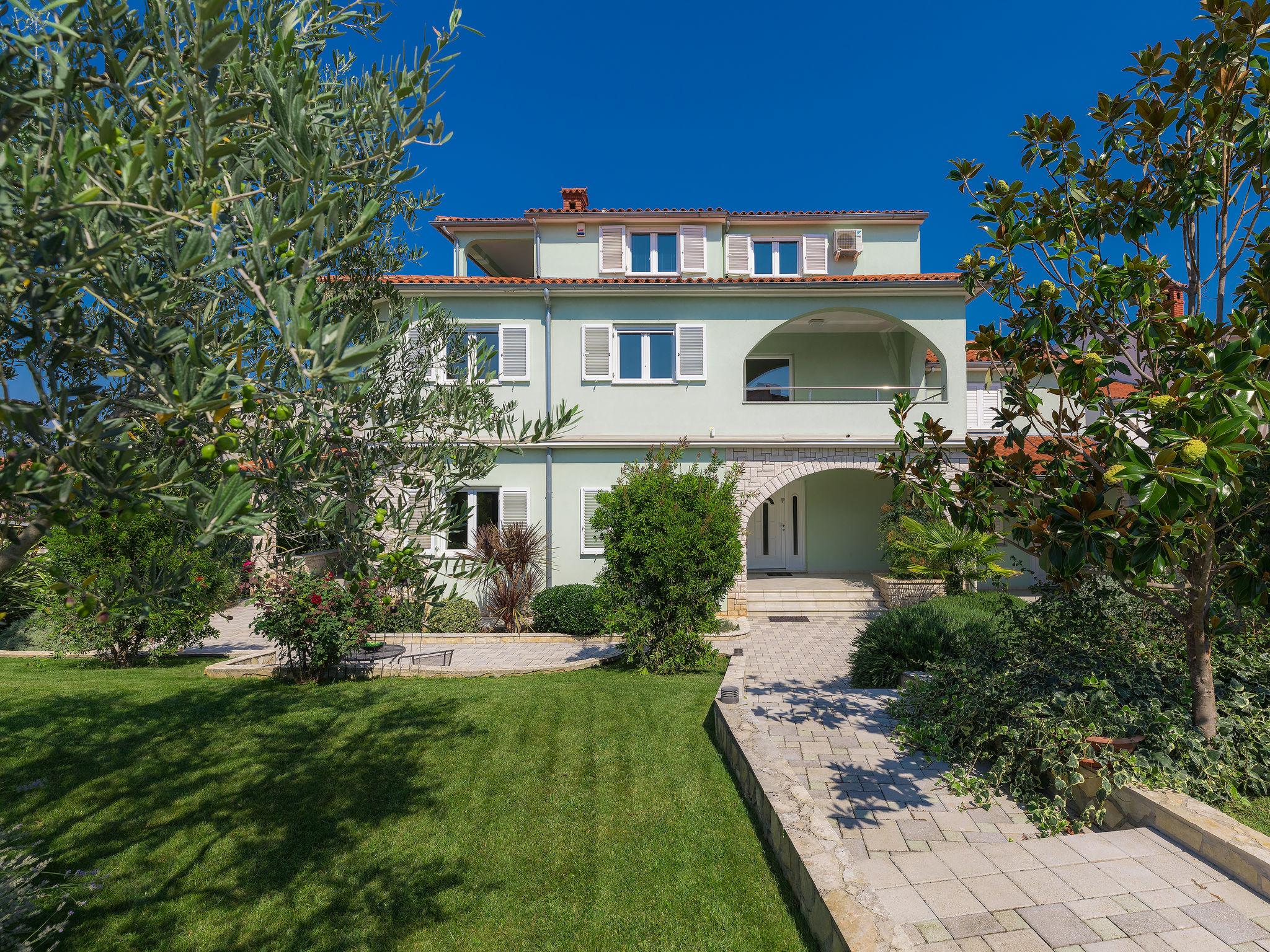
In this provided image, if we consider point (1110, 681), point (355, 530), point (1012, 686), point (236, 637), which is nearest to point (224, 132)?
point (355, 530)

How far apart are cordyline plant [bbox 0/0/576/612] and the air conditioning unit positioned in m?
18.3

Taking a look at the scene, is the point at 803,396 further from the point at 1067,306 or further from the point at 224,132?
the point at 224,132

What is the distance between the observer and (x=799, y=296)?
16.5 meters

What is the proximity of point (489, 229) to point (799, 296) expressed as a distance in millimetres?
9371

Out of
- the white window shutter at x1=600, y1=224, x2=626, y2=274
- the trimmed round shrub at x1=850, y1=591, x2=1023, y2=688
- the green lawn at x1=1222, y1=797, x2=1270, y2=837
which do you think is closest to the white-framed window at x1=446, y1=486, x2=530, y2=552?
the white window shutter at x1=600, y1=224, x2=626, y2=274

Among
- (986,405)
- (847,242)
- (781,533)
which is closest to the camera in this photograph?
(847,242)

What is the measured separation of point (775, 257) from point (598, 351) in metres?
7.45

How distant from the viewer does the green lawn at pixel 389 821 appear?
4.22 meters

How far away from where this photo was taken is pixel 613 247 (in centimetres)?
1900

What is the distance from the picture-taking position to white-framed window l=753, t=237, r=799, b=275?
20.6 m

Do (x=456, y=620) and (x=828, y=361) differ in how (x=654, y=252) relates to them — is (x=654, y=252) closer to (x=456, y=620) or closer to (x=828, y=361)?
(x=828, y=361)

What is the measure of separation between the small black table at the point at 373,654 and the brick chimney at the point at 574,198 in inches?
569

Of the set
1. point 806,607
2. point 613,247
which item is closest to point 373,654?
point 806,607

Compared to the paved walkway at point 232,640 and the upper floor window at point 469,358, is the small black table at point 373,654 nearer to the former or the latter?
Answer: the paved walkway at point 232,640
